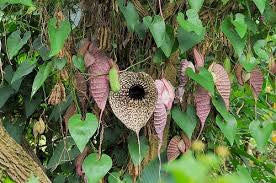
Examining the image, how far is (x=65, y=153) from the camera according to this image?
1.30 meters

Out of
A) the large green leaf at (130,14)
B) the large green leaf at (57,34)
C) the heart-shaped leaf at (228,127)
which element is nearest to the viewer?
the large green leaf at (57,34)

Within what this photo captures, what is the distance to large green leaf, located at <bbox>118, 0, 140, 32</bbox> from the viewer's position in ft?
3.67

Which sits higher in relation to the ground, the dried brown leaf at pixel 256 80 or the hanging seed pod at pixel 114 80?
the hanging seed pod at pixel 114 80

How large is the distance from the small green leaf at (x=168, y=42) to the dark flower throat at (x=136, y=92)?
3.8 inches

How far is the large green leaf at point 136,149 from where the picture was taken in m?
1.19

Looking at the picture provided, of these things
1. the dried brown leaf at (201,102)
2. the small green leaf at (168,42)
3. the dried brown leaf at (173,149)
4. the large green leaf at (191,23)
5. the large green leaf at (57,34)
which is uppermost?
the large green leaf at (191,23)

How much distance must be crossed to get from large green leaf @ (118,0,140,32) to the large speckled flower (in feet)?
0.35

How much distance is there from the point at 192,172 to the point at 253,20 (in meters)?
1.08

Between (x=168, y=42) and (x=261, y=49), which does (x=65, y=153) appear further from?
(x=261, y=49)

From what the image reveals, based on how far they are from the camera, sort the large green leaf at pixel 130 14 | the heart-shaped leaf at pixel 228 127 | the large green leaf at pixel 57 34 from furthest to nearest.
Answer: the heart-shaped leaf at pixel 228 127, the large green leaf at pixel 130 14, the large green leaf at pixel 57 34

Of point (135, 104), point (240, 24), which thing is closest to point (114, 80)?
point (135, 104)

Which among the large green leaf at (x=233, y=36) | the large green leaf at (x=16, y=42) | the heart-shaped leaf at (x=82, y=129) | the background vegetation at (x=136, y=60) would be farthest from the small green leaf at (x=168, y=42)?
the large green leaf at (x=16, y=42)

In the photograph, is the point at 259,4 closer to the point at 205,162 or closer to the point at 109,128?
the point at 109,128

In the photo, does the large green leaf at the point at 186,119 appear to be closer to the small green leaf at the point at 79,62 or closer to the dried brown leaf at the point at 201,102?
the dried brown leaf at the point at 201,102
